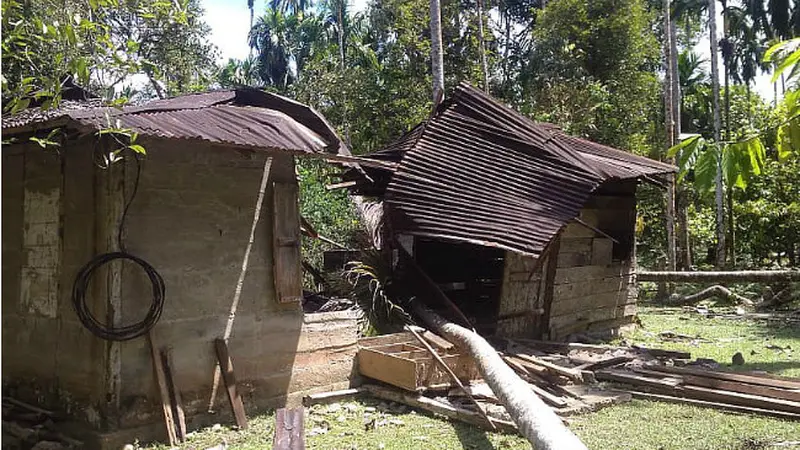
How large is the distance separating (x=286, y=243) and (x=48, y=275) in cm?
228

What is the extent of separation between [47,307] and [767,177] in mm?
20483

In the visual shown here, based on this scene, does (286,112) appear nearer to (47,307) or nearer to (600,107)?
(47,307)

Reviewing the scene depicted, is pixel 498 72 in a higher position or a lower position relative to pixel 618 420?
higher

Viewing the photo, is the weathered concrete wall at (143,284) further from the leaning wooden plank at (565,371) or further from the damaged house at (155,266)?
the leaning wooden plank at (565,371)

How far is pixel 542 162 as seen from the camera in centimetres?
973

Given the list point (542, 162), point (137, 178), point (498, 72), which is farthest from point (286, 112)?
point (498, 72)

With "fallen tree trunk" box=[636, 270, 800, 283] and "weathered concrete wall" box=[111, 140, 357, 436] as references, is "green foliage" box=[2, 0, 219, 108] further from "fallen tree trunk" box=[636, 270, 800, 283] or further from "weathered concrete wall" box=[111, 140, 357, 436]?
"fallen tree trunk" box=[636, 270, 800, 283]

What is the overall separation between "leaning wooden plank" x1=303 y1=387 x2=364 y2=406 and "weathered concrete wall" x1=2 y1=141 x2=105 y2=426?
84.4 inches

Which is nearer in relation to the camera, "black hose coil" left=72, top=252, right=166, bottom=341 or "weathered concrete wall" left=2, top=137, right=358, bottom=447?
"black hose coil" left=72, top=252, right=166, bottom=341

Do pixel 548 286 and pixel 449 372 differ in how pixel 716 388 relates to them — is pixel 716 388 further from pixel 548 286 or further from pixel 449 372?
pixel 548 286

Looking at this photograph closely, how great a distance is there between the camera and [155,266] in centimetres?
620

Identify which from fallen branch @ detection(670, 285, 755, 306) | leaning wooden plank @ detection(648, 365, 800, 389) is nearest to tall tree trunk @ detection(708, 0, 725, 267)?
fallen branch @ detection(670, 285, 755, 306)

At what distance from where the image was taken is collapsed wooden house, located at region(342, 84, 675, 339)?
895 centimetres

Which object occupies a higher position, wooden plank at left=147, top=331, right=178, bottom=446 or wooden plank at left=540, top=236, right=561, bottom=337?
wooden plank at left=540, top=236, right=561, bottom=337
